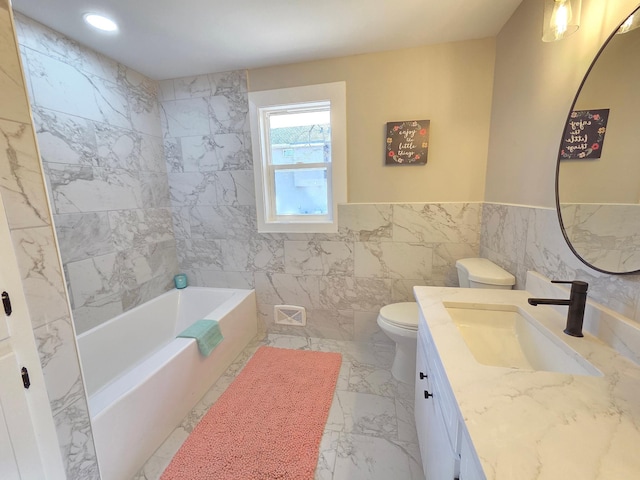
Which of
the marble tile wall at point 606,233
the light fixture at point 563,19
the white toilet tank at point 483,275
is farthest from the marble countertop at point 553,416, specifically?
the light fixture at point 563,19

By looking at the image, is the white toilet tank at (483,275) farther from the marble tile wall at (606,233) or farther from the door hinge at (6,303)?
the door hinge at (6,303)

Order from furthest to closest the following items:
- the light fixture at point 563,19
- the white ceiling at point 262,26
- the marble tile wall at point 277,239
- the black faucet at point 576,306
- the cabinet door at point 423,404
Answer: the marble tile wall at point 277,239
the white ceiling at point 262,26
the cabinet door at point 423,404
the light fixture at point 563,19
the black faucet at point 576,306

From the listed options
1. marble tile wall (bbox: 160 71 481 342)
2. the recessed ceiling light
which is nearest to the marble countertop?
marble tile wall (bbox: 160 71 481 342)

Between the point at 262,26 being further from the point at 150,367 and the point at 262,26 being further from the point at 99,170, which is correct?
the point at 150,367

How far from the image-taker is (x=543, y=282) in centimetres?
126

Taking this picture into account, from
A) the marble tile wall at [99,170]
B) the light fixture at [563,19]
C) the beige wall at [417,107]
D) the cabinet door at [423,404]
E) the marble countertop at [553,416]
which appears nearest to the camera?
the marble countertop at [553,416]

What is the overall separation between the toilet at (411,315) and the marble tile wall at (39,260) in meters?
1.61

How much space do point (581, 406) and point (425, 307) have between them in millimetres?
613

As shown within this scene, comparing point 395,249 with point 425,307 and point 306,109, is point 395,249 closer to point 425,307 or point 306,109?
point 425,307

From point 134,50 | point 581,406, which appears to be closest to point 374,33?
point 134,50

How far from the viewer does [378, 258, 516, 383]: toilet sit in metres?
1.57

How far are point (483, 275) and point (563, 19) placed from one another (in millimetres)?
1211

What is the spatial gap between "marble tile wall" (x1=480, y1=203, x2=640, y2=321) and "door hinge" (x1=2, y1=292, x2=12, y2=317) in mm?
1940

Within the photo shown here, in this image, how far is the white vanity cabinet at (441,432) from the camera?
2.14 ft
